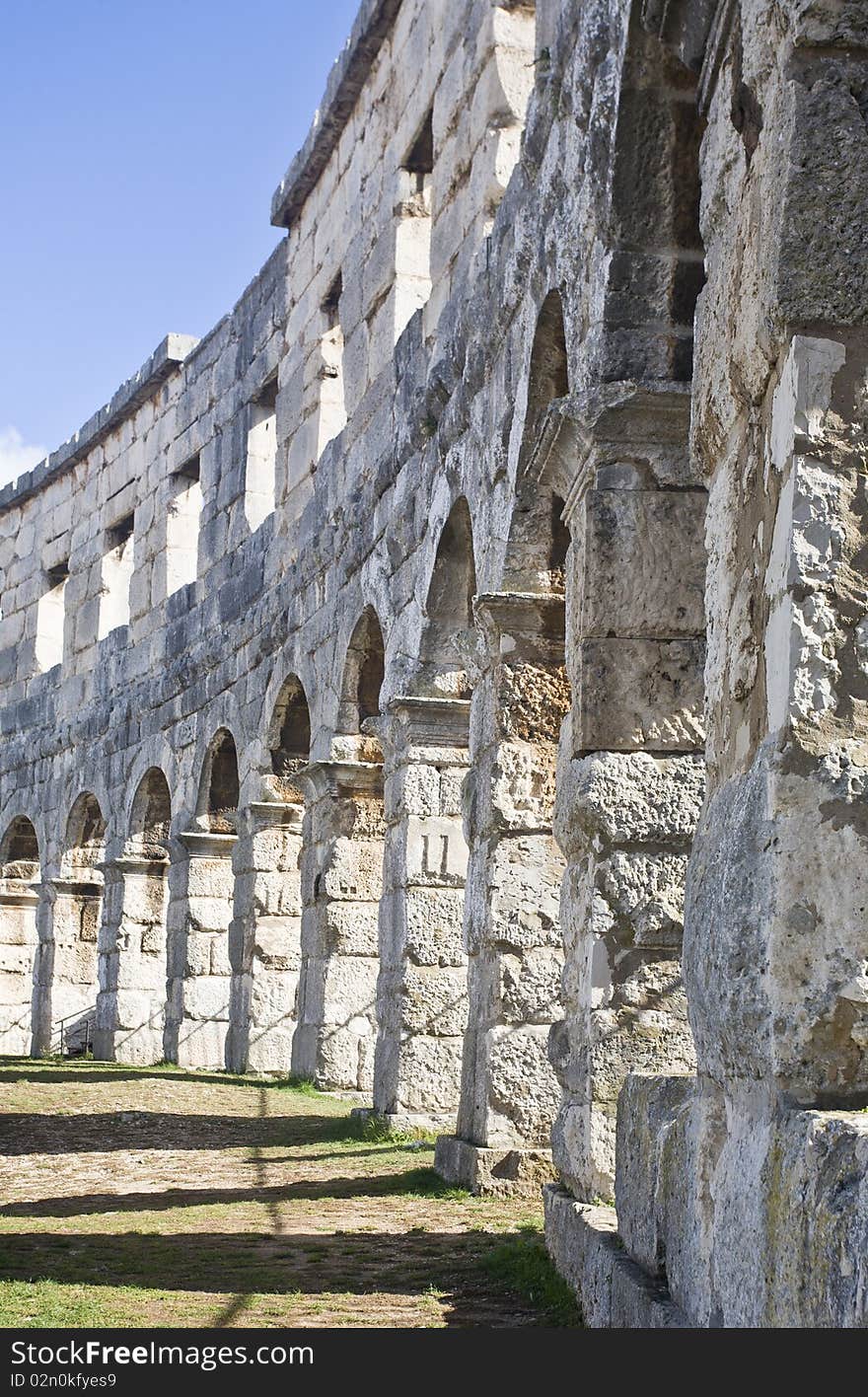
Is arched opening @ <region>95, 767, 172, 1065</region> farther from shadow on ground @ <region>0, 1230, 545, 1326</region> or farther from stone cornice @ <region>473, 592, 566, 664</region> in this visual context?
shadow on ground @ <region>0, 1230, 545, 1326</region>

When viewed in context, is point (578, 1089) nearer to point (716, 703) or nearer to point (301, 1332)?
point (716, 703)

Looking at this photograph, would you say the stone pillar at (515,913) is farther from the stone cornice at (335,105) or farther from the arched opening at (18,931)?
the arched opening at (18,931)

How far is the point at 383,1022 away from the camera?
9422 millimetres

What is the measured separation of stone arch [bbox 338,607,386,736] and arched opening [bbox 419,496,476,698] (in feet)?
7.09

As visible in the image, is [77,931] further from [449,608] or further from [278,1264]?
[278,1264]

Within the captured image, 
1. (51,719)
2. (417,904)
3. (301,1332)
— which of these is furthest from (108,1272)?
(51,719)

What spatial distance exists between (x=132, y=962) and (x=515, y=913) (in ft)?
36.5

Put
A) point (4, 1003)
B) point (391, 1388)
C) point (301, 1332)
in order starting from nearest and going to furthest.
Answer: point (391, 1388), point (301, 1332), point (4, 1003)

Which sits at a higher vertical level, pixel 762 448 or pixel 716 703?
pixel 762 448

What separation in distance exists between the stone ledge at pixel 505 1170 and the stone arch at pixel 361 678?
5.24 meters

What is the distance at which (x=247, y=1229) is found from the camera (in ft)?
20.3

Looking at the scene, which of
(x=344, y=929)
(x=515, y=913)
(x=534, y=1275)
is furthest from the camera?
(x=344, y=929)

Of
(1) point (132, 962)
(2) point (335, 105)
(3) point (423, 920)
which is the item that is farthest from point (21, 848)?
(3) point (423, 920)

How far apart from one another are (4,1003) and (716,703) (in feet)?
63.4
